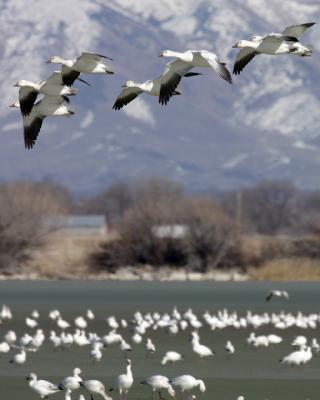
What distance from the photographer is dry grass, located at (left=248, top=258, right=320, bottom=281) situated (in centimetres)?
7344

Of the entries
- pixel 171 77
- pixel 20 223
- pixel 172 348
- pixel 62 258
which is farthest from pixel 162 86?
pixel 20 223

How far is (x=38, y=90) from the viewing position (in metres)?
16.8

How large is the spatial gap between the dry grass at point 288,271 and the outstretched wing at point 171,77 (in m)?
56.0

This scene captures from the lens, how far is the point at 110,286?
71.4 m

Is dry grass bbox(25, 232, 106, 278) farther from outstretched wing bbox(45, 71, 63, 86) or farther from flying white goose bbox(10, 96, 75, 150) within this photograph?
outstretched wing bbox(45, 71, 63, 86)

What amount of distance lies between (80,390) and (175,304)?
1164 inches

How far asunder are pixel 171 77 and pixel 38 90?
134 cm

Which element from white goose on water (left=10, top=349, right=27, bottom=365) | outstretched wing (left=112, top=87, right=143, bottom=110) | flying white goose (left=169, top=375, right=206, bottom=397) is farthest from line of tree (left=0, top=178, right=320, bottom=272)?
outstretched wing (left=112, top=87, right=143, bottom=110)

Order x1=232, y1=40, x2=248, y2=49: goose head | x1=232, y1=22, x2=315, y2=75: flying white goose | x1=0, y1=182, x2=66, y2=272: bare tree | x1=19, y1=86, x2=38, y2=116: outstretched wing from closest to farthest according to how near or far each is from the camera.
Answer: x1=232, y1=22, x2=315, y2=75: flying white goose
x1=19, y1=86, x2=38, y2=116: outstretched wing
x1=232, y1=40, x2=248, y2=49: goose head
x1=0, y1=182, x2=66, y2=272: bare tree

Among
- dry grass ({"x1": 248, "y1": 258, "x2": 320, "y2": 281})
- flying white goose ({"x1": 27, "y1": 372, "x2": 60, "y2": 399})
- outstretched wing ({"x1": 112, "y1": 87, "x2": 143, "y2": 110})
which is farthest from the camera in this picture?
dry grass ({"x1": 248, "y1": 258, "x2": 320, "y2": 281})

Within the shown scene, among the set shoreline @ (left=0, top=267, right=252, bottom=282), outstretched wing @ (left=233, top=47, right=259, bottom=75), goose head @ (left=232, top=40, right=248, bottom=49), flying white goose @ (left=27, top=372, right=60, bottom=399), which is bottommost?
shoreline @ (left=0, top=267, right=252, bottom=282)

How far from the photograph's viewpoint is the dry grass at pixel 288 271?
241ft

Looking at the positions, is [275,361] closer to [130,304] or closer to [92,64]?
[92,64]

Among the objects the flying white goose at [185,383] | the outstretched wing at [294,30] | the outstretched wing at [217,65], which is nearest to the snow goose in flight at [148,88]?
the outstretched wing at [217,65]
